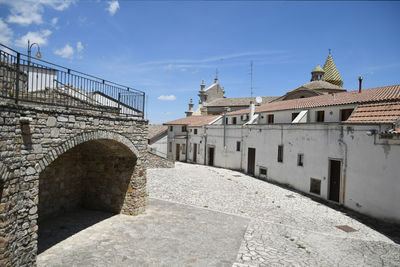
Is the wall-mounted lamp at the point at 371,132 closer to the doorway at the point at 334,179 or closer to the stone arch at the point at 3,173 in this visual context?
the doorway at the point at 334,179

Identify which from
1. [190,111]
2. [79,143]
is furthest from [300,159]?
[190,111]

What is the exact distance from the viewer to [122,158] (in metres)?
10.8

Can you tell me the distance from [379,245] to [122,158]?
10240 mm

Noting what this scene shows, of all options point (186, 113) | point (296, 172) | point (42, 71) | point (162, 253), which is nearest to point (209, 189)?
point (296, 172)

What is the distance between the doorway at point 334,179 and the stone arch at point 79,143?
35.5 feet

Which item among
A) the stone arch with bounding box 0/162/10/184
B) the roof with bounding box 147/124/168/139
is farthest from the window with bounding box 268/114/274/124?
the stone arch with bounding box 0/162/10/184

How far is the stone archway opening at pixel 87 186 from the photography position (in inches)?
384

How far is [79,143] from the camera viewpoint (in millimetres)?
7504

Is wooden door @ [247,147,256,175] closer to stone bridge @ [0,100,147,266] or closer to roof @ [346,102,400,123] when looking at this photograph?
roof @ [346,102,400,123]

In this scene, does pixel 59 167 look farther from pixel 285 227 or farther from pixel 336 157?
pixel 336 157

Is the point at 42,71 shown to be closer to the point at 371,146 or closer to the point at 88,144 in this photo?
the point at 88,144

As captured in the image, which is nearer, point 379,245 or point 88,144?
point 379,245

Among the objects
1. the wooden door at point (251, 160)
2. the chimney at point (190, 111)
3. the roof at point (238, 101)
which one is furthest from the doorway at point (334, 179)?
the chimney at point (190, 111)

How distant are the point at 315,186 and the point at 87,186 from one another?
13.0 metres
